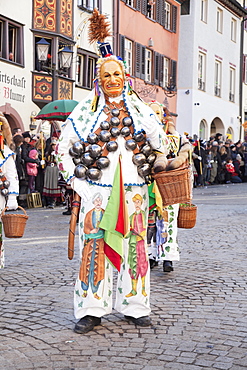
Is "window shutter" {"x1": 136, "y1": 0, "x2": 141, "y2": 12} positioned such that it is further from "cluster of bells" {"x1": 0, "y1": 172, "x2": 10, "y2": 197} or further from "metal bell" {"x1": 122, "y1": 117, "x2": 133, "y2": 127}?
"metal bell" {"x1": 122, "y1": 117, "x2": 133, "y2": 127}

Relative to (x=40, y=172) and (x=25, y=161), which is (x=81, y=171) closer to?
(x=25, y=161)

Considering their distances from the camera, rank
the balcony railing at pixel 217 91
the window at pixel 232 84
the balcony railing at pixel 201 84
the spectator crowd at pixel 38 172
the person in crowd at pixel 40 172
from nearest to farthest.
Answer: the spectator crowd at pixel 38 172, the person in crowd at pixel 40 172, the balcony railing at pixel 201 84, the balcony railing at pixel 217 91, the window at pixel 232 84

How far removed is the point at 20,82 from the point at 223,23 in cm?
2158

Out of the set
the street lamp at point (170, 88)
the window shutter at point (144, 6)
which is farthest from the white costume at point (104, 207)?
the street lamp at point (170, 88)

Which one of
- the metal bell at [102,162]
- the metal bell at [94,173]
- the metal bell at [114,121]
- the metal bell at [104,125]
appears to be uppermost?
the metal bell at [114,121]

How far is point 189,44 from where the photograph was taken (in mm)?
36750

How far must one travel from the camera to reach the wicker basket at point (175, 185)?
5246 mm

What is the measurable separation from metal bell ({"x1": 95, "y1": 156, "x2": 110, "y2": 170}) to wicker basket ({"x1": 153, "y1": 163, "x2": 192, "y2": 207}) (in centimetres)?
44

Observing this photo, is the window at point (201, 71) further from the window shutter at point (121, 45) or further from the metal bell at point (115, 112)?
the metal bell at point (115, 112)

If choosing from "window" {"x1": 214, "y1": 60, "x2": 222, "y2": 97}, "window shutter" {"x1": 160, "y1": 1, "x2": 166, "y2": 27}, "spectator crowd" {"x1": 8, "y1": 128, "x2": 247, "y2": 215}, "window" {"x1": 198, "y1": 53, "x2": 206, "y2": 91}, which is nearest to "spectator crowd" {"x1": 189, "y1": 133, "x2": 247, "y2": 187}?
"window shutter" {"x1": 160, "y1": 1, "x2": 166, "y2": 27}

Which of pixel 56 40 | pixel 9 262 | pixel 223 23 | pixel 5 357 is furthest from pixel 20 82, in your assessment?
pixel 223 23

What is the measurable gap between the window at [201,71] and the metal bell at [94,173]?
1316 inches

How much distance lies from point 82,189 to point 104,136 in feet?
1.42

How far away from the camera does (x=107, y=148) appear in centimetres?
519
